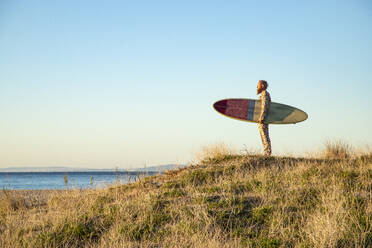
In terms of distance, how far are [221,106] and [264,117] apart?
89.0 inches

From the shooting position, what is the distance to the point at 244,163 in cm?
1112

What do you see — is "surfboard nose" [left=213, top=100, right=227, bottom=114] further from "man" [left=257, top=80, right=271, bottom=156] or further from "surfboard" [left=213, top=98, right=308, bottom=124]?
"man" [left=257, top=80, right=271, bottom=156]

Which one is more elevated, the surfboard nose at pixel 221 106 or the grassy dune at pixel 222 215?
the surfboard nose at pixel 221 106

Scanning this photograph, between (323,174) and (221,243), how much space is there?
16.7 feet

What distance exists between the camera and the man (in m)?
12.1

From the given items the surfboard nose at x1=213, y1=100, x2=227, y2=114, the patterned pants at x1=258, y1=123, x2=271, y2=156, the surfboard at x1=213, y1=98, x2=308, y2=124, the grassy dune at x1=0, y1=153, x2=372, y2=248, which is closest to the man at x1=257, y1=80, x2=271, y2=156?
the patterned pants at x1=258, y1=123, x2=271, y2=156

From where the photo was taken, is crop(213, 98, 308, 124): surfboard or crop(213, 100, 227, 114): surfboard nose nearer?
crop(213, 98, 308, 124): surfboard

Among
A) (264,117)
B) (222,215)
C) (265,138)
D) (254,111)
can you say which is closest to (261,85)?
(264,117)

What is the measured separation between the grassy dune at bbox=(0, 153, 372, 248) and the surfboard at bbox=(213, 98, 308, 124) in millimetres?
3546

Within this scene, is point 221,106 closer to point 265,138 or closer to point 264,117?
point 264,117

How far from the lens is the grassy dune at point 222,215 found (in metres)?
5.54

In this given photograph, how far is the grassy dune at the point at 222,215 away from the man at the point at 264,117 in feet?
6.81

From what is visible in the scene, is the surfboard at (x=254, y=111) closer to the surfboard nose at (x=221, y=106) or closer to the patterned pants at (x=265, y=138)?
the surfboard nose at (x=221, y=106)

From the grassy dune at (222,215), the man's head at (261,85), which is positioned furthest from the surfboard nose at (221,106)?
the grassy dune at (222,215)
